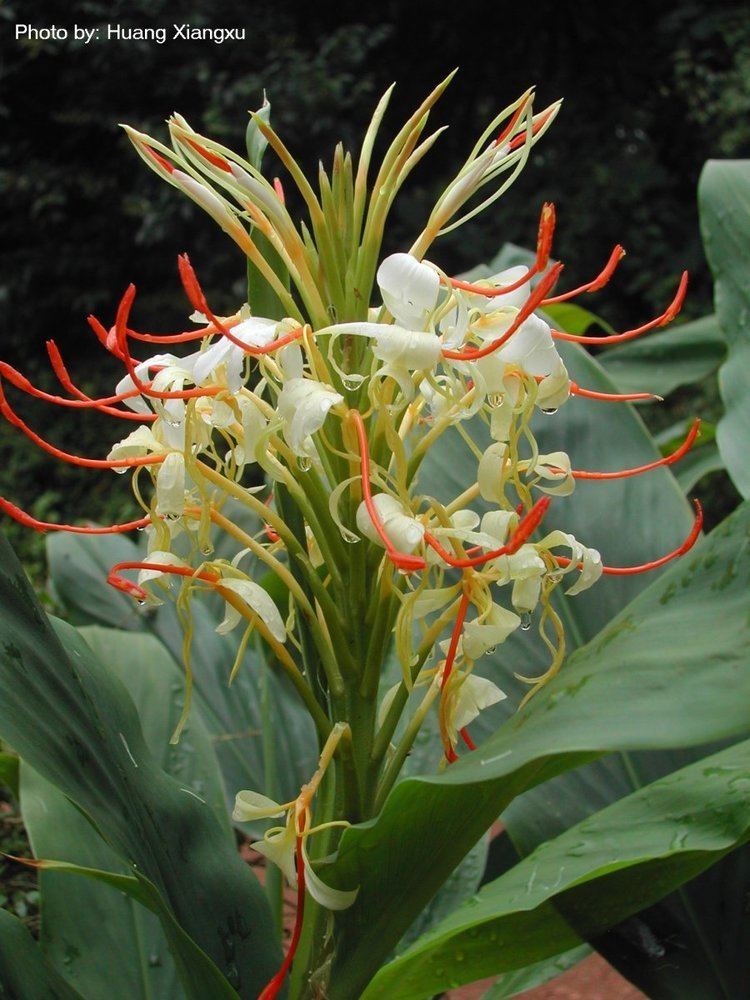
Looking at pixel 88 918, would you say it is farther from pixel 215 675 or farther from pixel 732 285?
pixel 732 285

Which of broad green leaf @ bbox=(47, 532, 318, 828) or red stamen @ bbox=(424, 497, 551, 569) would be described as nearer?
red stamen @ bbox=(424, 497, 551, 569)

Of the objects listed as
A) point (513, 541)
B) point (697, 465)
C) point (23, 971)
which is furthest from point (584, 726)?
point (697, 465)

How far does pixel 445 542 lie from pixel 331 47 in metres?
3.76

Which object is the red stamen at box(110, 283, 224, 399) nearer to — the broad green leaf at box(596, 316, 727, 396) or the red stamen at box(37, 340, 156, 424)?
the red stamen at box(37, 340, 156, 424)

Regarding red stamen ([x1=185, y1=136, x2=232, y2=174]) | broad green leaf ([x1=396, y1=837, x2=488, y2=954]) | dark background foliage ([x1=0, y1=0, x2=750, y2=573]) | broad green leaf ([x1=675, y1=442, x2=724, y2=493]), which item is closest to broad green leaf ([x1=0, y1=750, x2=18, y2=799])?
broad green leaf ([x1=396, y1=837, x2=488, y2=954])

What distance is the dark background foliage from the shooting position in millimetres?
3957

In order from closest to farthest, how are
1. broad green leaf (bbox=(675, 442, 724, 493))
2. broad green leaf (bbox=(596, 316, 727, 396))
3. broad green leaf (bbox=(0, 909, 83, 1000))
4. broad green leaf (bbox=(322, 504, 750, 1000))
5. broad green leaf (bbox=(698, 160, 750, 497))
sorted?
broad green leaf (bbox=(322, 504, 750, 1000)), broad green leaf (bbox=(0, 909, 83, 1000)), broad green leaf (bbox=(698, 160, 750, 497)), broad green leaf (bbox=(675, 442, 724, 493)), broad green leaf (bbox=(596, 316, 727, 396))

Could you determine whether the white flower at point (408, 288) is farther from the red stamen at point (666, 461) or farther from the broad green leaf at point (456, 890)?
the broad green leaf at point (456, 890)

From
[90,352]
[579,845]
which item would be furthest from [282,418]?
[90,352]

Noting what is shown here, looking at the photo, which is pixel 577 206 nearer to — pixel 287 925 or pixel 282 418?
pixel 287 925

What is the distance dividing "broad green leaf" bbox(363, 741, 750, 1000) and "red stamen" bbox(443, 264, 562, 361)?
0.91 feet

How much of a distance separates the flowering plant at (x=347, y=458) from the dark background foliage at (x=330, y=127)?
339cm

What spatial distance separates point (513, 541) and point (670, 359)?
1444 mm

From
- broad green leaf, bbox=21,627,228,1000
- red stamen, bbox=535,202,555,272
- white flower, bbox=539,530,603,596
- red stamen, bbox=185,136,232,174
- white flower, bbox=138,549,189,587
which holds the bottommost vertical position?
broad green leaf, bbox=21,627,228,1000
